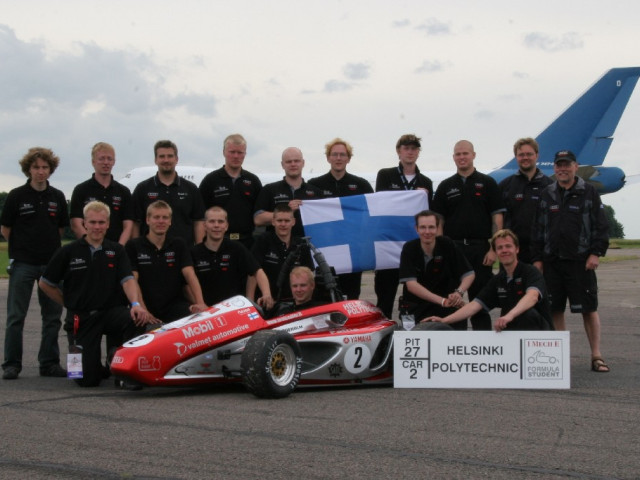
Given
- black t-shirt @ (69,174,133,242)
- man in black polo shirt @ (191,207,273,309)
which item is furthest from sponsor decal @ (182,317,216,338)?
black t-shirt @ (69,174,133,242)

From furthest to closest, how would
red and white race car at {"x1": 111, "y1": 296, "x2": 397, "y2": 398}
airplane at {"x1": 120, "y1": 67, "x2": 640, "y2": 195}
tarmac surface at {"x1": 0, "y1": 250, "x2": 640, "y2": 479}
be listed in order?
airplane at {"x1": 120, "y1": 67, "x2": 640, "y2": 195} → red and white race car at {"x1": 111, "y1": 296, "x2": 397, "y2": 398} → tarmac surface at {"x1": 0, "y1": 250, "x2": 640, "y2": 479}

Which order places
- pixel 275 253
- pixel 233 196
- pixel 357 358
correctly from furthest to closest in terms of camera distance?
pixel 233 196
pixel 275 253
pixel 357 358

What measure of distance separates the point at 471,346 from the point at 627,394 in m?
1.26

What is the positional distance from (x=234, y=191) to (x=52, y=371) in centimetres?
257

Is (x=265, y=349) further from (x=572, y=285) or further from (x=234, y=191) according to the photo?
(x=572, y=285)

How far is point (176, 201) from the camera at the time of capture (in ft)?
30.1

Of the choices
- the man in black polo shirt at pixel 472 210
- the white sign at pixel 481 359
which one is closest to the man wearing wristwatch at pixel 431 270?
the man in black polo shirt at pixel 472 210

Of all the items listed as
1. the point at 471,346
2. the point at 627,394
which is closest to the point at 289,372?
the point at 471,346

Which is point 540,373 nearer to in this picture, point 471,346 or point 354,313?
point 471,346

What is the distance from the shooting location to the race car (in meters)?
6.78

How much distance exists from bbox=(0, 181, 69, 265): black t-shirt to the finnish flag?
8.53ft

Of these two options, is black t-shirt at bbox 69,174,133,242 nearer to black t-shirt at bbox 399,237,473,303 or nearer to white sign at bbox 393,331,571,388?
black t-shirt at bbox 399,237,473,303

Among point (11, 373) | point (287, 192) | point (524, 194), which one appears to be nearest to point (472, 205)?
point (524, 194)

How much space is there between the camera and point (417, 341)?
7598mm
